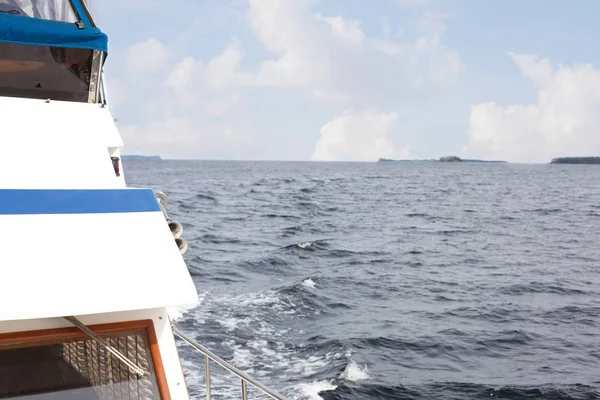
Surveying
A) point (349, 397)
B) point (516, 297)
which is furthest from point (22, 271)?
point (516, 297)

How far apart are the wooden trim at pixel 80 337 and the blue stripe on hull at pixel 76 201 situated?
74 cm

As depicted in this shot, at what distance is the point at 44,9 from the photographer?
622 cm

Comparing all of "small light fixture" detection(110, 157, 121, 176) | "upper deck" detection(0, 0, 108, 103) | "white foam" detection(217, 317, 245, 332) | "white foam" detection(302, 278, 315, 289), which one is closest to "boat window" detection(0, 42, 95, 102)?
"upper deck" detection(0, 0, 108, 103)

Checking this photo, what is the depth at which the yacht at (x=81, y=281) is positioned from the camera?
3348 millimetres

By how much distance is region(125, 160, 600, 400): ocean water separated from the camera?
1152cm

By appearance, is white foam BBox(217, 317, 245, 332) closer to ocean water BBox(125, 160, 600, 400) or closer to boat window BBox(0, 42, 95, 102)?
ocean water BBox(125, 160, 600, 400)

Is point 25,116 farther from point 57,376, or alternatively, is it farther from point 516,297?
point 516,297

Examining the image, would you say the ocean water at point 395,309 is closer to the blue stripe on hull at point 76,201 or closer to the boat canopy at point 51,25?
the boat canopy at point 51,25

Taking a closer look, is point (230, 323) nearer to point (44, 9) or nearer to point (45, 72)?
→ point (44, 9)

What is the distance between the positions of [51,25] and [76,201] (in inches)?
93.9

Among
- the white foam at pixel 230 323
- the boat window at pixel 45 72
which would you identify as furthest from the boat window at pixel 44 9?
the white foam at pixel 230 323

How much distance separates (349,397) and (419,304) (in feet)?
23.2

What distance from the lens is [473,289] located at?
1911cm

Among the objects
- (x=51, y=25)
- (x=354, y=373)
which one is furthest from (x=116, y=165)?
(x=354, y=373)
